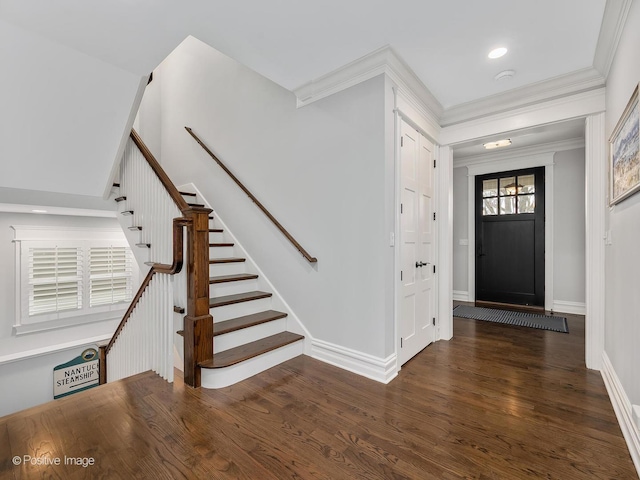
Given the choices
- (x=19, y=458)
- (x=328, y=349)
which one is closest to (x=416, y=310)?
(x=328, y=349)

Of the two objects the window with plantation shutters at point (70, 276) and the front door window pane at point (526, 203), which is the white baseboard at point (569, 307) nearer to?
the front door window pane at point (526, 203)

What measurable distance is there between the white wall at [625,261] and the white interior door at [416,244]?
1.36 m

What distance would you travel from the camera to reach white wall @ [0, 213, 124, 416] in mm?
4176

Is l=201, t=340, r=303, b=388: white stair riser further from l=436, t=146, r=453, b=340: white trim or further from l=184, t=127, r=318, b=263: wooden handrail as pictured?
l=436, t=146, r=453, b=340: white trim

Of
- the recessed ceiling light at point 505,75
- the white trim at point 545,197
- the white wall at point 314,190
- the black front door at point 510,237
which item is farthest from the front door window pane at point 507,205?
the white wall at point 314,190

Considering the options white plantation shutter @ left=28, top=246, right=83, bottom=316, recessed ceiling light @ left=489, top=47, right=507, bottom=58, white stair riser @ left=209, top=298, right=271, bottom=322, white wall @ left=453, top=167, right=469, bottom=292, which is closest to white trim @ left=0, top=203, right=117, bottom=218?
white plantation shutter @ left=28, top=246, right=83, bottom=316

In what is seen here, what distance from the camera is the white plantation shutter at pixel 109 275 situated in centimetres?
500

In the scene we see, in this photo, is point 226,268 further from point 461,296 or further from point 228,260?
point 461,296

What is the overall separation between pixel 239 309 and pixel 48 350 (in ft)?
12.3

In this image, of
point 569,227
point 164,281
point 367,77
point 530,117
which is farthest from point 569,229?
point 164,281

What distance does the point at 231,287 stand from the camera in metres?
3.12

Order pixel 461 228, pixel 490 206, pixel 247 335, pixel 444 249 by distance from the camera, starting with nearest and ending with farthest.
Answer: pixel 247 335, pixel 444 249, pixel 490 206, pixel 461 228

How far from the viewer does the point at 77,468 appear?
1427mm

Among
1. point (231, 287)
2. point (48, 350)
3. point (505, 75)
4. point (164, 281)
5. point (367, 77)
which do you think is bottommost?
point (48, 350)
